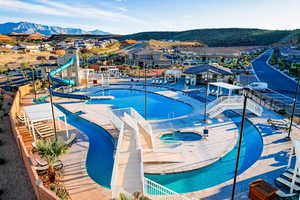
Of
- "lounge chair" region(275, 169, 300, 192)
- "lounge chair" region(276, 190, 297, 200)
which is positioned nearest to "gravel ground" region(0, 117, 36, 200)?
"lounge chair" region(276, 190, 297, 200)

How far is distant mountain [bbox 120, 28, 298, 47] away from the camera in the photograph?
103350 millimetres

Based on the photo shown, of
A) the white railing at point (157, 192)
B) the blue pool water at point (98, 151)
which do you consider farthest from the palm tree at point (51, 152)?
the white railing at point (157, 192)

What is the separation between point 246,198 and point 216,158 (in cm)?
298

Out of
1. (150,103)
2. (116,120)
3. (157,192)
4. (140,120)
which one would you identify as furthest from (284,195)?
(150,103)

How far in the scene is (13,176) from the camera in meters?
9.36

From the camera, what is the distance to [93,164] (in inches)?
404

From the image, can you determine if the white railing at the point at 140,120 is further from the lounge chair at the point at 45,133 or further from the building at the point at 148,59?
the building at the point at 148,59

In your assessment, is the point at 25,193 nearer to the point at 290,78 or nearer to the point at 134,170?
the point at 134,170

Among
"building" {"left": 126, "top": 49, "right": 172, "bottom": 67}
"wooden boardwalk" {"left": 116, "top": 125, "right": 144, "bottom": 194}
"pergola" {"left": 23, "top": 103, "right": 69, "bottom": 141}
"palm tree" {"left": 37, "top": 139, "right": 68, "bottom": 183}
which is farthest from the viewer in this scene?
"building" {"left": 126, "top": 49, "right": 172, "bottom": 67}

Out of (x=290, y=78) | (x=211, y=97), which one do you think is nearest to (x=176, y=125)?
(x=211, y=97)

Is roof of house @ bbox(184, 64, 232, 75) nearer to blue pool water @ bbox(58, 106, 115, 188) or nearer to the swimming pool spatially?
the swimming pool

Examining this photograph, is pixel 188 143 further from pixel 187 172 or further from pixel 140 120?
pixel 140 120

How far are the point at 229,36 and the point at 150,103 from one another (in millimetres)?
111119

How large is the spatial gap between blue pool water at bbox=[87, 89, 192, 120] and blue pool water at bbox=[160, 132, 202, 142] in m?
3.80
